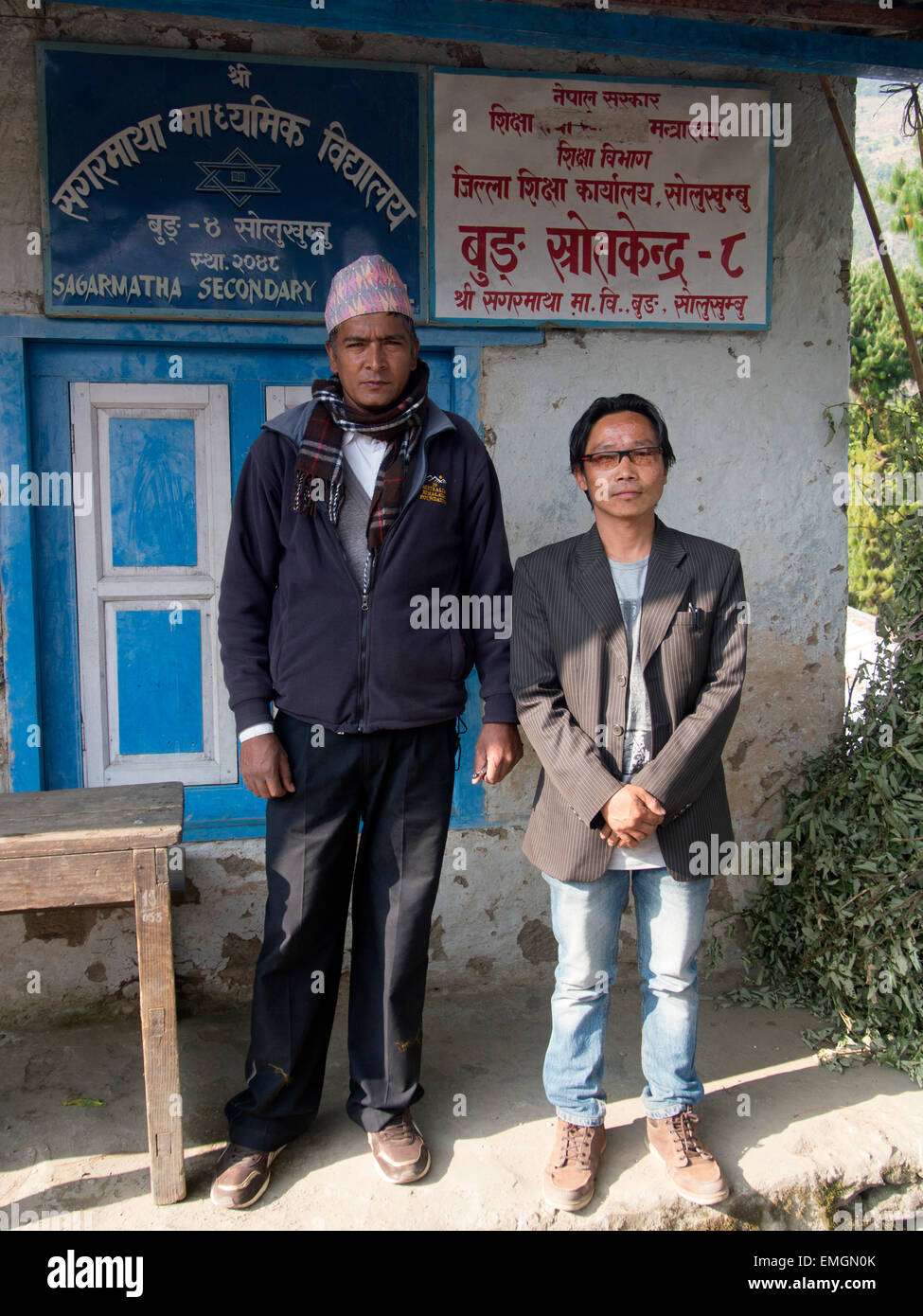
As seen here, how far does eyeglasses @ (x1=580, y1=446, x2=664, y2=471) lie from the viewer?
2.43 metres

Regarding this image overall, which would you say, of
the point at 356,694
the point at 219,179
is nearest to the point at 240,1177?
→ the point at 356,694

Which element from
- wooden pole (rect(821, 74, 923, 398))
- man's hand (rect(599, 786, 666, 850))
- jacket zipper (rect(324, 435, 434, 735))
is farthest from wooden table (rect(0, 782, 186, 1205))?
wooden pole (rect(821, 74, 923, 398))

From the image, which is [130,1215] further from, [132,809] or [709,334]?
[709,334]

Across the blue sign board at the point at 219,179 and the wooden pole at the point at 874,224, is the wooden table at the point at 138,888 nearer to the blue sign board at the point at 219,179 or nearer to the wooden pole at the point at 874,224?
the blue sign board at the point at 219,179

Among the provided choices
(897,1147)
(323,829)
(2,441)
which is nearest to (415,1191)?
(323,829)

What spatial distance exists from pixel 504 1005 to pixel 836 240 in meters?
3.11

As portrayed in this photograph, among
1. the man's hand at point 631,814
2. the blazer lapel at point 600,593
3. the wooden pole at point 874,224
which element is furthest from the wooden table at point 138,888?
the wooden pole at point 874,224

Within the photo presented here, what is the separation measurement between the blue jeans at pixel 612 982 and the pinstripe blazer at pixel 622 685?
0.10 meters

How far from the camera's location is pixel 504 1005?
11.7ft

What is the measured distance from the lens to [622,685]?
2467 mm

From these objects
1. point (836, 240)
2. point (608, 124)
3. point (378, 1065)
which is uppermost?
point (608, 124)

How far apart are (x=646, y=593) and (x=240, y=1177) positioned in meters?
1.78

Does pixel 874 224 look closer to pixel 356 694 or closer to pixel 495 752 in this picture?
pixel 495 752

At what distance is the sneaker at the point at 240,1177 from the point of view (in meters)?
2.45
